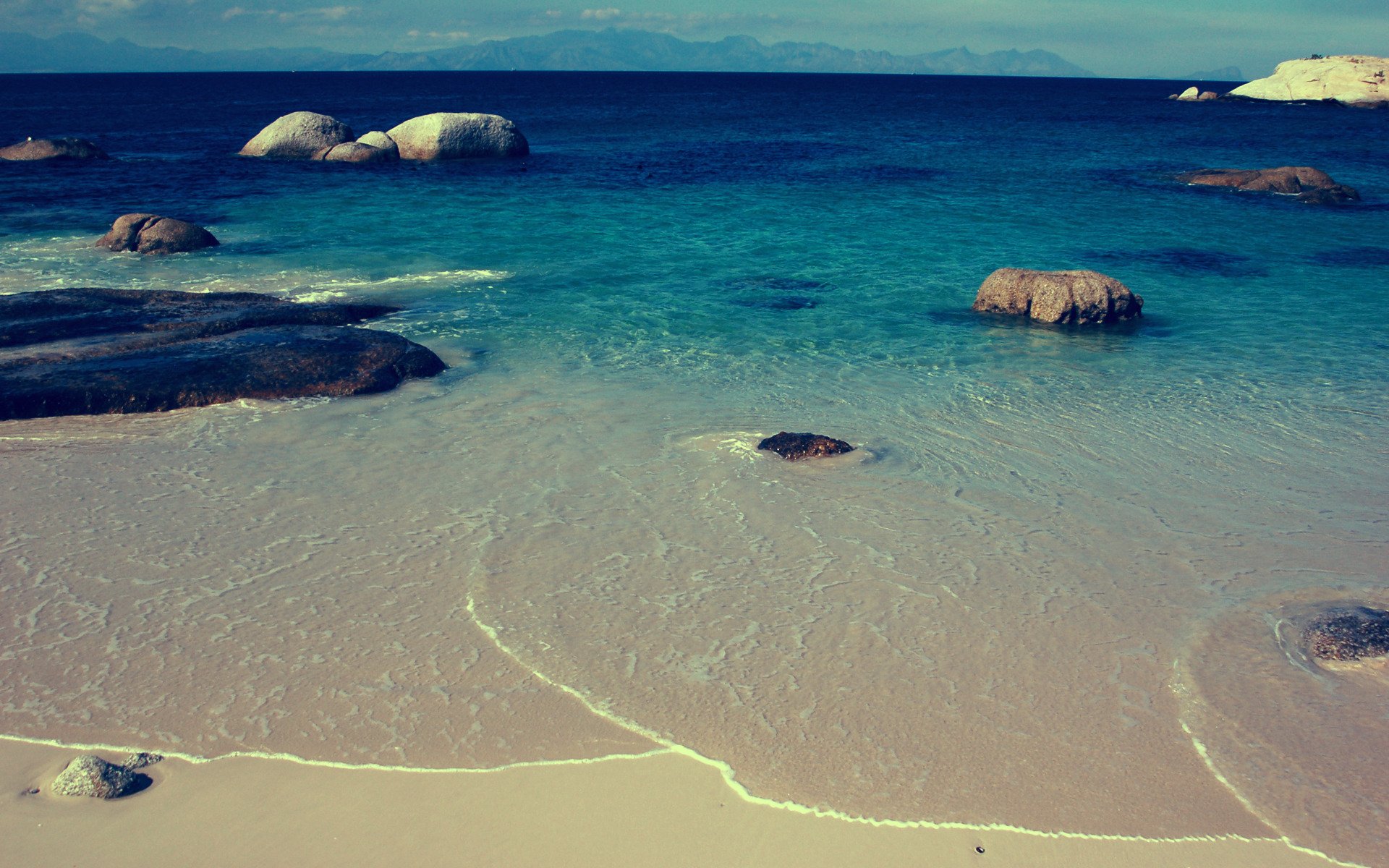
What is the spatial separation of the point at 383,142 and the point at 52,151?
37.0 ft

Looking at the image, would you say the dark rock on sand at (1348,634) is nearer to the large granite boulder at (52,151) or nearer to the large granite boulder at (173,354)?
the large granite boulder at (173,354)

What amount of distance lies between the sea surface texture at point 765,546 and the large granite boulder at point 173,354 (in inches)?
14.6

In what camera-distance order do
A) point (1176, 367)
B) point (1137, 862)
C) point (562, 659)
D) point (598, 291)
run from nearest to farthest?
1. point (1137, 862)
2. point (562, 659)
3. point (1176, 367)
4. point (598, 291)

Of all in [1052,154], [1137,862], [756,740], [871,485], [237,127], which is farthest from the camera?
[237,127]

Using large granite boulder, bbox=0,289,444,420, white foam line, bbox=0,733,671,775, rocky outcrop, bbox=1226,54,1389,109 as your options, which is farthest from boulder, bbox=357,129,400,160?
rocky outcrop, bbox=1226,54,1389,109

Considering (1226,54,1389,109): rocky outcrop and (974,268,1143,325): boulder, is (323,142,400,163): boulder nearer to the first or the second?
(974,268,1143,325): boulder

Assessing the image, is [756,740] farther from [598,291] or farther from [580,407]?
[598,291]

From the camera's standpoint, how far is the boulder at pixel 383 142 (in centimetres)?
3297

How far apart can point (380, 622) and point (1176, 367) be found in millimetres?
10385

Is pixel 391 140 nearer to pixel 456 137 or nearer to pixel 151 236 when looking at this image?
pixel 456 137

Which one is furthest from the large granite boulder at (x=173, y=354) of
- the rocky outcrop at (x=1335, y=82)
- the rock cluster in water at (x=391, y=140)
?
the rocky outcrop at (x=1335, y=82)

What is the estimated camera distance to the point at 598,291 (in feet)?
51.0

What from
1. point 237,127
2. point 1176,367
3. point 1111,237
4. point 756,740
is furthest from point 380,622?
point 237,127

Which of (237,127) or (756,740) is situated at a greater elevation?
(237,127)
